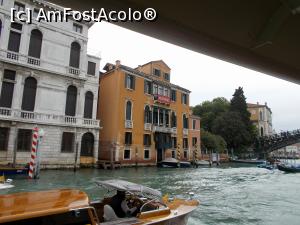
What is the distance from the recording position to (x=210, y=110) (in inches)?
1836

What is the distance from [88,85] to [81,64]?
5.48 feet

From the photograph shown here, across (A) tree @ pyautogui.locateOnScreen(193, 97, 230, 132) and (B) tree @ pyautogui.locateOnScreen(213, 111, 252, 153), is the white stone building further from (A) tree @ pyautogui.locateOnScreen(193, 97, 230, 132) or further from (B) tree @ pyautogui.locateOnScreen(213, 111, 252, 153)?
(A) tree @ pyautogui.locateOnScreen(193, 97, 230, 132)

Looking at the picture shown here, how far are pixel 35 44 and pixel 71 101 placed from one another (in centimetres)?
457

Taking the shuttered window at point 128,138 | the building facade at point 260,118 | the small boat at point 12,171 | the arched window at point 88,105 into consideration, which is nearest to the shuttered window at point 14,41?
the arched window at point 88,105

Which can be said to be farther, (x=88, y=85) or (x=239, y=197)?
(x=88, y=85)

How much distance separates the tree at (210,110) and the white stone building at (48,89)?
2798 centimetres

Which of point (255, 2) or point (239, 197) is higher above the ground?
point (255, 2)

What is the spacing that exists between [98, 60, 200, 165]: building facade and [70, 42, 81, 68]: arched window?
395cm

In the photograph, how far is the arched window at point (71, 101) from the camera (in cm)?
1884

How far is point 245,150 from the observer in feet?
135

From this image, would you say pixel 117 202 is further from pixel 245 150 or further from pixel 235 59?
pixel 245 150

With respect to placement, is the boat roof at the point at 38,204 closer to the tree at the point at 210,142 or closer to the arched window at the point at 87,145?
the arched window at the point at 87,145

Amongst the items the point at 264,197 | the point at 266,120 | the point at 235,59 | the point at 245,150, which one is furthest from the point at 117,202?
the point at 266,120

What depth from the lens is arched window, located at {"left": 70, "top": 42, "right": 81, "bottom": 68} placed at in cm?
1942
